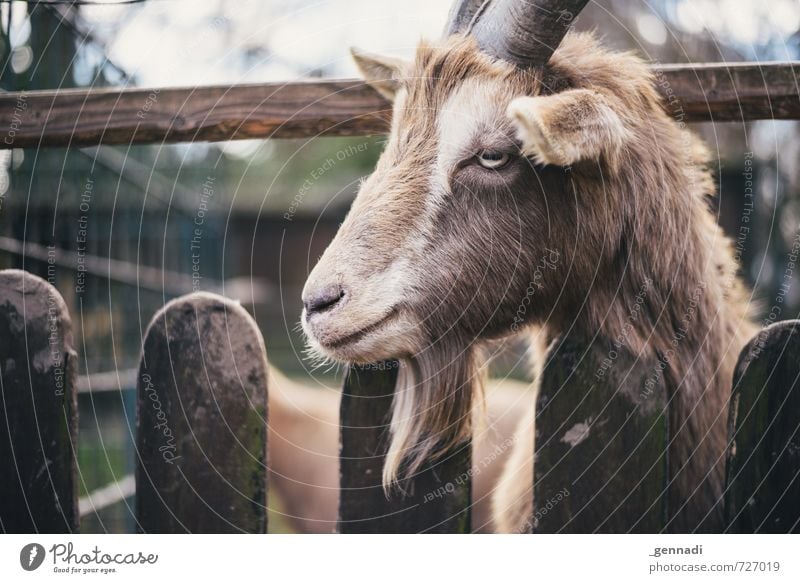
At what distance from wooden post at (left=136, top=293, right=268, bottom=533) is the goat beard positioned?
0.29 m

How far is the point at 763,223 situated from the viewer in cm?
564

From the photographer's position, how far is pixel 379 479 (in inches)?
61.1

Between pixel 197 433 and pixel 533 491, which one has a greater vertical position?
pixel 197 433

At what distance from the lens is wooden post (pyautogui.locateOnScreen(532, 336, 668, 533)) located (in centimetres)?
150

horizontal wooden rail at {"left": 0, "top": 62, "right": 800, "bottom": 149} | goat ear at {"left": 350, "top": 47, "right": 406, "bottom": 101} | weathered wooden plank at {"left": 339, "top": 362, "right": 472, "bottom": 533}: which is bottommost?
weathered wooden plank at {"left": 339, "top": 362, "right": 472, "bottom": 533}

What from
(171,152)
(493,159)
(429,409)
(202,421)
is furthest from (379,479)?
(171,152)

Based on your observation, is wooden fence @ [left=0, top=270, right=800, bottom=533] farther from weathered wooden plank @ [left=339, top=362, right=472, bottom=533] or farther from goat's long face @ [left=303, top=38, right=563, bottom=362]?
goat's long face @ [left=303, top=38, right=563, bottom=362]

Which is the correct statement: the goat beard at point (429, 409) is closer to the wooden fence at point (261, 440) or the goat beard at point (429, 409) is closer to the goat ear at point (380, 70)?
the wooden fence at point (261, 440)

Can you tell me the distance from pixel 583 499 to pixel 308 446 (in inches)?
84.3

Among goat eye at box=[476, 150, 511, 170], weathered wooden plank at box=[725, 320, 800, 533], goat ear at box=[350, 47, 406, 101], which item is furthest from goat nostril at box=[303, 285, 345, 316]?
weathered wooden plank at box=[725, 320, 800, 533]

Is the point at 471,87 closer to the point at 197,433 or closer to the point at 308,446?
the point at 197,433

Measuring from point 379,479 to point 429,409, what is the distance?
19cm

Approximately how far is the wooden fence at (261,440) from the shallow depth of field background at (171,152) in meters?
0.21
